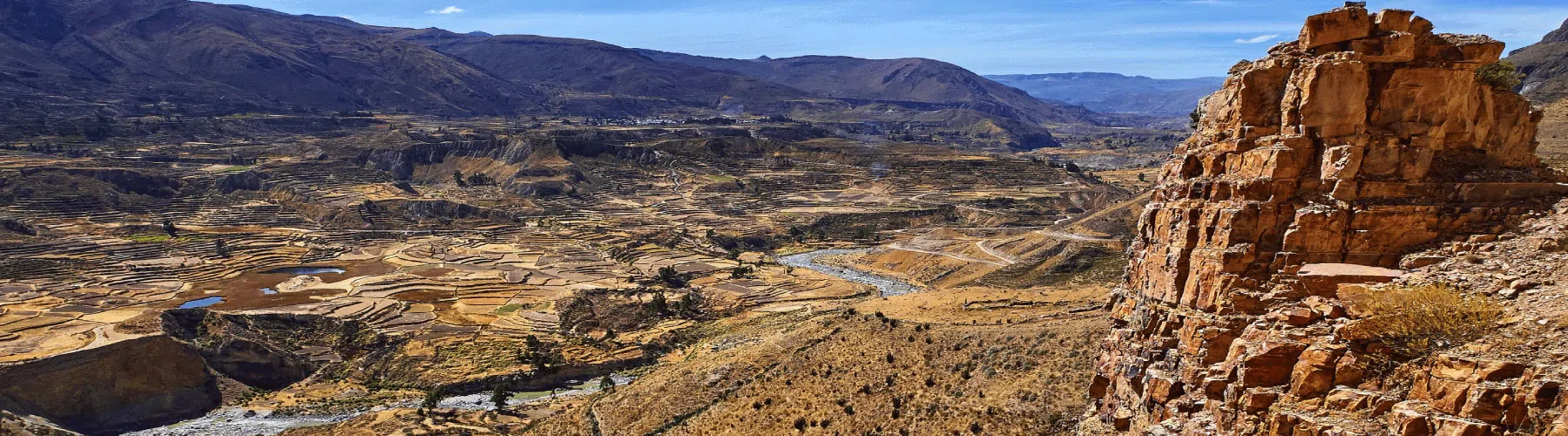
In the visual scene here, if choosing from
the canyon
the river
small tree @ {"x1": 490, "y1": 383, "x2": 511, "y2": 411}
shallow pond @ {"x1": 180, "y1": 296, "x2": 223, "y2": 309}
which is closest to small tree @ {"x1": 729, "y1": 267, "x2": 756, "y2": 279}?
the canyon

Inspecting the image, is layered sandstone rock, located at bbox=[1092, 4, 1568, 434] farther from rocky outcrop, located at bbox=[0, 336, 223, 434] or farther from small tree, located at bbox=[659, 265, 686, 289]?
small tree, located at bbox=[659, 265, 686, 289]

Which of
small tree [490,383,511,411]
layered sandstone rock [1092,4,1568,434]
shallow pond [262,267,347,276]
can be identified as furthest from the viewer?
shallow pond [262,267,347,276]

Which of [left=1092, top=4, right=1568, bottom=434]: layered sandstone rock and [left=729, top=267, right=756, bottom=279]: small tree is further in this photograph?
[left=729, top=267, right=756, bottom=279]: small tree

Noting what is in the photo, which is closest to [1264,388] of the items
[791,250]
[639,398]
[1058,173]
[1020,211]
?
[639,398]

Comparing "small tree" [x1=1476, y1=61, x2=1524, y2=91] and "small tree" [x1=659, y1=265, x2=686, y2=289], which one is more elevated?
"small tree" [x1=1476, y1=61, x2=1524, y2=91]

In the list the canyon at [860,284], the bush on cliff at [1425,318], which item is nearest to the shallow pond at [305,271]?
the canyon at [860,284]

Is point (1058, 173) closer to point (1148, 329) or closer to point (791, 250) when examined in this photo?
point (791, 250)
